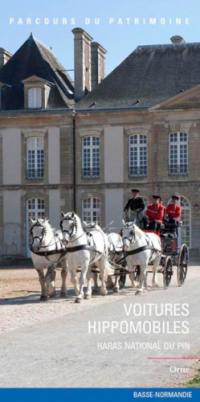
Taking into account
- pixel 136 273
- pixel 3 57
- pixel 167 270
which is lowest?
pixel 136 273

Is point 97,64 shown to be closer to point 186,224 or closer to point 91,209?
point 91,209

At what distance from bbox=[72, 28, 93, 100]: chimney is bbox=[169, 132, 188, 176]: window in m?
4.31

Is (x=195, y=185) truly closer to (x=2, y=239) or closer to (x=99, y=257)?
(x=2, y=239)

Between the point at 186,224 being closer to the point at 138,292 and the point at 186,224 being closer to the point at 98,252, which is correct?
the point at 138,292

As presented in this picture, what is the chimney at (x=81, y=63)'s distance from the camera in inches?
1159

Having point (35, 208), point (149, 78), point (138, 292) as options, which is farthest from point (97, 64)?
point (138, 292)

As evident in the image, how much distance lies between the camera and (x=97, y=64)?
104 feet

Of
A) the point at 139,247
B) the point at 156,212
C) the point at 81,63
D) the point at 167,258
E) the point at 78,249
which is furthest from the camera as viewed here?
the point at 81,63

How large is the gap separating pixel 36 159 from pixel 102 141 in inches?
102

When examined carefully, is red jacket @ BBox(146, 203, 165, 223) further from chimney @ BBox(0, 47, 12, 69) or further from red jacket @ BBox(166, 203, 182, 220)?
chimney @ BBox(0, 47, 12, 69)

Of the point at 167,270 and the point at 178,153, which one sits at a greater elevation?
the point at 178,153

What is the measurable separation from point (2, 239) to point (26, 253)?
107 cm
